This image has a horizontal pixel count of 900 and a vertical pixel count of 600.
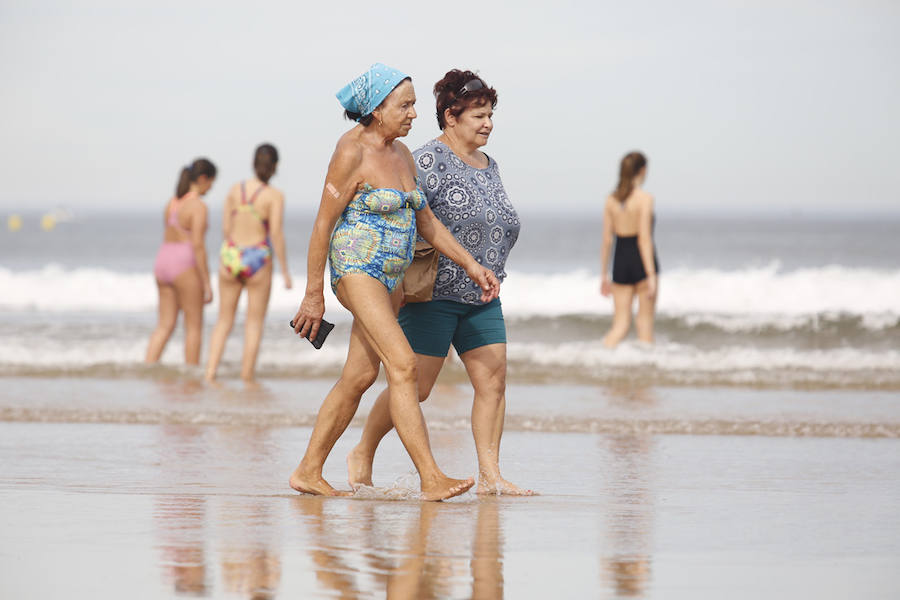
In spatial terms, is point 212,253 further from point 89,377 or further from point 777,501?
point 777,501

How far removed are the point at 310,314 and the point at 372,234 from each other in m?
0.40

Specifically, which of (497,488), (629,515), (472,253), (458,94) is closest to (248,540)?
(497,488)

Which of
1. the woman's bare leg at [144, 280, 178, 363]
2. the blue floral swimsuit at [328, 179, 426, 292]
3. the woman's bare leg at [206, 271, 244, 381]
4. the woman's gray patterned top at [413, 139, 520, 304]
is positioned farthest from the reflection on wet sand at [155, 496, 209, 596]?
Answer: the woman's bare leg at [144, 280, 178, 363]

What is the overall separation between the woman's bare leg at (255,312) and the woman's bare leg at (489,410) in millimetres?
4860

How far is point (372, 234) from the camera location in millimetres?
4809

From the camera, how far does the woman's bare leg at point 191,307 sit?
10.7m

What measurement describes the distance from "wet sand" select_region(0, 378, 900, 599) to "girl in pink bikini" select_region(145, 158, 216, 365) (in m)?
2.30

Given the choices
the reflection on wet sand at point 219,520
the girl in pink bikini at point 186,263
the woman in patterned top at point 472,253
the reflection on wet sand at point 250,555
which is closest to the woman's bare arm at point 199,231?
the girl in pink bikini at point 186,263

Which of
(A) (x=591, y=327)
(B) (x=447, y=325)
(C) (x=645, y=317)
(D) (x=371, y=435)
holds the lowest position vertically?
(D) (x=371, y=435)

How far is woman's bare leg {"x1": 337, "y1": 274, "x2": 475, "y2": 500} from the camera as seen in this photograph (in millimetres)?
4797

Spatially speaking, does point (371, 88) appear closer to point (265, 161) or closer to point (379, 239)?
point (379, 239)

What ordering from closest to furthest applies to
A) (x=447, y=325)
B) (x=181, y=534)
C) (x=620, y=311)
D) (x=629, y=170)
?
1. (x=181, y=534)
2. (x=447, y=325)
3. (x=629, y=170)
4. (x=620, y=311)

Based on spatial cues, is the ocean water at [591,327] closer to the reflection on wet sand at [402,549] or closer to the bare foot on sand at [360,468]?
the bare foot on sand at [360,468]

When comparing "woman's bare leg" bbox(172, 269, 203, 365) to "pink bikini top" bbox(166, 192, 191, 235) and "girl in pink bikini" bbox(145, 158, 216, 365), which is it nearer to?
"girl in pink bikini" bbox(145, 158, 216, 365)
